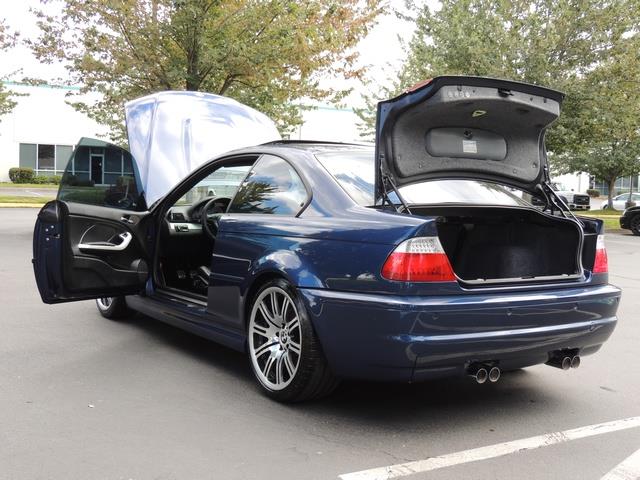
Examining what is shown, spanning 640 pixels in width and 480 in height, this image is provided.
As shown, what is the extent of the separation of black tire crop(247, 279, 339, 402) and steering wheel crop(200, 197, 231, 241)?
158 cm

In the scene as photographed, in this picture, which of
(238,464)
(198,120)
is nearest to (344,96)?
(198,120)

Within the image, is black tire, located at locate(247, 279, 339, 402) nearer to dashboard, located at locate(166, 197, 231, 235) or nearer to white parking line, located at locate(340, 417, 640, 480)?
white parking line, located at locate(340, 417, 640, 480)

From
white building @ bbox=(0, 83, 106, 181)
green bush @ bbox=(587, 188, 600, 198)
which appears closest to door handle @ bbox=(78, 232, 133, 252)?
white building @ bbox=(0, 83, 106, 181)

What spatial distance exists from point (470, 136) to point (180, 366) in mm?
2588

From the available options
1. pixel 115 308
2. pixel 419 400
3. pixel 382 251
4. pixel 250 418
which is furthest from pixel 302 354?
pixel 115 308

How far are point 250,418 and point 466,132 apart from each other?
2198 millimetres

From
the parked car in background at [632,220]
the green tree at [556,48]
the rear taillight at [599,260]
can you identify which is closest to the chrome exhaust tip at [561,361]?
the rear taillight at [599,260]

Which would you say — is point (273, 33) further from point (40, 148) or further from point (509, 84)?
point (40, 148)

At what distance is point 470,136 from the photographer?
14.2 ft

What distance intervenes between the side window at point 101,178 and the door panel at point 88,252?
0.13 metres

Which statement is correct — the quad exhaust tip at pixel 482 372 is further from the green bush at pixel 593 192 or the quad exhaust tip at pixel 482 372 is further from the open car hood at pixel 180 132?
the green bush at pixel 593 192

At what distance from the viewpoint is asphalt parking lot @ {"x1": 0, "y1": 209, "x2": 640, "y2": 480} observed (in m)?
3.21

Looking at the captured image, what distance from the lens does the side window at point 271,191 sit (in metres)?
4.27

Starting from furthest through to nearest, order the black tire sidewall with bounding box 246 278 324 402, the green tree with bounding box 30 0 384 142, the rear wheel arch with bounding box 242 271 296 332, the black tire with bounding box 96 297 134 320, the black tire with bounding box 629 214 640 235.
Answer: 1. the black tire with bounding box 629 214 640 235
2. the green tree with bounding box 30 0 384 142
3. the black tire with bounding box 96 297 134 320
4. the rear wheel arch with bounding box 242 271 296 332
5. the black tire sidewall with bounding box 246 278 324 402
